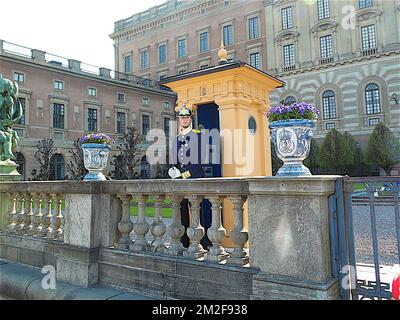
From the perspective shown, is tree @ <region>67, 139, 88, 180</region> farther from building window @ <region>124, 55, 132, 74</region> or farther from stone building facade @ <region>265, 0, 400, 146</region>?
building window @ <region>124, 55, 132, 74</region>

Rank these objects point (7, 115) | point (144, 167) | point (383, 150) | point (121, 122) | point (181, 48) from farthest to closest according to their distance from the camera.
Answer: point (181, 48) → point (144, 167) → point (121, 122) → point (383, 150) → point (7, 115)

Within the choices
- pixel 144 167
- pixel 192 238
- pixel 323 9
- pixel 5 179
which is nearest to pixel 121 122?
pixel 144 167

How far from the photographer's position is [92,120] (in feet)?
121

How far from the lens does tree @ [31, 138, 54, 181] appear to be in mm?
28506

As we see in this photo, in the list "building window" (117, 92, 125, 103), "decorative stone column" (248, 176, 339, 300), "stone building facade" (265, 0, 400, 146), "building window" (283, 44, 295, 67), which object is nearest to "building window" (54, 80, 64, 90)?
"building window" (117, 92, 125, 103)

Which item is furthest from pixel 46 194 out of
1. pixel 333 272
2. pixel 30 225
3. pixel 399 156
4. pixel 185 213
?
pixel 399 156

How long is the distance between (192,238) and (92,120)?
3543cm

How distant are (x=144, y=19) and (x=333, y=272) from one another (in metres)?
51.5

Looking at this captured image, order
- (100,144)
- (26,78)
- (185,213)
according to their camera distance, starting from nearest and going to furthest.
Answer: (185,213) < (100,144) < (26,78)

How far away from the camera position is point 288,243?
317 cm

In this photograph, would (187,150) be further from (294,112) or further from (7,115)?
(7,115)

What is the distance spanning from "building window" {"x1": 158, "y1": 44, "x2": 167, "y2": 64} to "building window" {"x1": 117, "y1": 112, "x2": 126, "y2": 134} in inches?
479

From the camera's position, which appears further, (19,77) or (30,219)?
(19,77)
